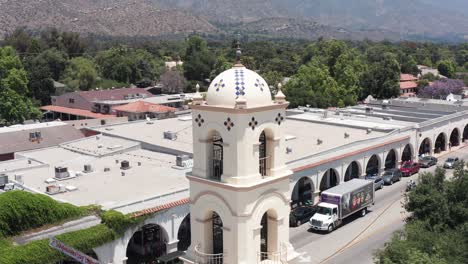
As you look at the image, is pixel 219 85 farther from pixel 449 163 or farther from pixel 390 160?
pixel 449 163

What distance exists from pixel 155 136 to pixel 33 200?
1738cm

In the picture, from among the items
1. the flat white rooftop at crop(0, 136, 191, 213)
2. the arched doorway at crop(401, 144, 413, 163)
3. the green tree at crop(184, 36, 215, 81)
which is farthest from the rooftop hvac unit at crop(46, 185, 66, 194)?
the green tree at crop(184, 36, 215, 81)

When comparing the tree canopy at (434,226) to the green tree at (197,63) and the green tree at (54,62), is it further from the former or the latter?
the green tree at (197,63)

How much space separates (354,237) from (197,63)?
225ft

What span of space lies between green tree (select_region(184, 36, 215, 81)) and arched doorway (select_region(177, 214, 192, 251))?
68748 mm

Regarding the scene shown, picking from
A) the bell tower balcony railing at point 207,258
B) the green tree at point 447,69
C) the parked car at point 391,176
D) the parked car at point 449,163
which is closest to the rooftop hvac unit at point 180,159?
the parked car at point 391,176

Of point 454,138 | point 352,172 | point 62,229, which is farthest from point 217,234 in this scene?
point 454,138

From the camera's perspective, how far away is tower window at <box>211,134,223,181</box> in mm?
11805

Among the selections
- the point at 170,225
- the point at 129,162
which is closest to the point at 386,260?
the point at 170,225

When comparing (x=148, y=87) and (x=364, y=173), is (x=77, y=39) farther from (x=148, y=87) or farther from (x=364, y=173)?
(x=364, y=173)

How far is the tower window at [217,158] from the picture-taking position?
11.8m

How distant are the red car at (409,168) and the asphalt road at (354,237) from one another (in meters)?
6.22

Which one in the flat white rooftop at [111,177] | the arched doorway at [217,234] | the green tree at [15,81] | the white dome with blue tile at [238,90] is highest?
the white dome with blue tile at [238,90]

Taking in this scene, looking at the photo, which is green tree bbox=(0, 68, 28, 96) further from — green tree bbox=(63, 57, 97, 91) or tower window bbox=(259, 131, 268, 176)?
tower window bbox=(259, 131, 268, 176)
